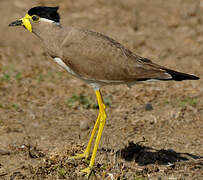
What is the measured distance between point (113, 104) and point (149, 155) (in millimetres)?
2197

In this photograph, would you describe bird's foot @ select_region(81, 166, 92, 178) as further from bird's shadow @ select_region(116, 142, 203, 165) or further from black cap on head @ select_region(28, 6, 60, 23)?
black cap on head @ select_region(28, 6, 60, 23)

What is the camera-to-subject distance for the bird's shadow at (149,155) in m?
5.19

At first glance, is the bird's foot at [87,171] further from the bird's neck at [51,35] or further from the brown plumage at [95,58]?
the bird's neck at [51,35]

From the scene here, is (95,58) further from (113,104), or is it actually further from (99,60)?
(113,104)

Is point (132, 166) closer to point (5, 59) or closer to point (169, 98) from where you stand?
point (169, 98)

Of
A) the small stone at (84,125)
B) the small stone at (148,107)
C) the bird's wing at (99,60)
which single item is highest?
the bird's wing at (99,60)

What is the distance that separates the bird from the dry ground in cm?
59

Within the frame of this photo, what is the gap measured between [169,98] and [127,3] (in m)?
5.22

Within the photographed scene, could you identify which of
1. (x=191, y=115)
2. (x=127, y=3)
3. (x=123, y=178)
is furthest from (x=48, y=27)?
(x=127, y=3)

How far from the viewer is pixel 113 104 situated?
734 centimetres

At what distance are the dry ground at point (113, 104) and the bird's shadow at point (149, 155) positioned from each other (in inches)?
0.5

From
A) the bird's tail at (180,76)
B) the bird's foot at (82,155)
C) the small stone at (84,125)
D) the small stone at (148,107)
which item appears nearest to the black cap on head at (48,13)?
the bird's tail at (180,76)

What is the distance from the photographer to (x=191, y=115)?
6656 millimetres

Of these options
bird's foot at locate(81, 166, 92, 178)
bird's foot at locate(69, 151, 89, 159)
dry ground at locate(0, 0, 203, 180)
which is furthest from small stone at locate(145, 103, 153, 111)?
bird's foot at locate(81, 166, 92, 178)
